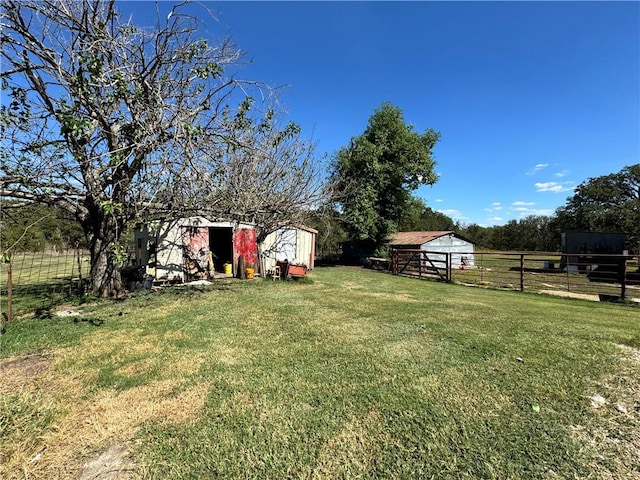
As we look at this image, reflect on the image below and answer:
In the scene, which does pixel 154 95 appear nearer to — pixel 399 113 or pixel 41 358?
pixel 41 358

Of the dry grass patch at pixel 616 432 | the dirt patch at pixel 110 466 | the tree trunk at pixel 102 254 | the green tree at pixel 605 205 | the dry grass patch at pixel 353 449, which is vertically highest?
the green tree at pixel 605 205

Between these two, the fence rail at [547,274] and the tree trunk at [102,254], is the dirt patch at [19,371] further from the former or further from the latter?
the fence rail at [547,274]

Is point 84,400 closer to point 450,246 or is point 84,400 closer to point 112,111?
point 112,111

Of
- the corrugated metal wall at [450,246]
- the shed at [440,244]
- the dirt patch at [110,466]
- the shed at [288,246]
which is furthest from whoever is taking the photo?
the corrugated metal wall at [450,246]

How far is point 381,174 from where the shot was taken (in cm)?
1950

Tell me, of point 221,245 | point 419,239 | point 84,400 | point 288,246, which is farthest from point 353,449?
point 419,239

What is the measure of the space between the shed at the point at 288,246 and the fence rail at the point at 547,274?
462 cm

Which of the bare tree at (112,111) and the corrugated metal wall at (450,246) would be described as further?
the corrugated metal wall at (450,246)

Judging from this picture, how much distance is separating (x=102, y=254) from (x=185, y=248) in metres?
3.54

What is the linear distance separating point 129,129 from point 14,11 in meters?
2.35

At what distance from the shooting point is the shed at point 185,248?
10812 mm

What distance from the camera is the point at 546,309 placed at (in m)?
7.10

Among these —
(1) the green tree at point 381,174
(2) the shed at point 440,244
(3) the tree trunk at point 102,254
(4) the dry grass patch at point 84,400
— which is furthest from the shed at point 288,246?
(4) the dry grass patch at point 84,400

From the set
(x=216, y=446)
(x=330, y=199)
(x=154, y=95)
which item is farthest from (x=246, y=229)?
(x=216, y=446)
